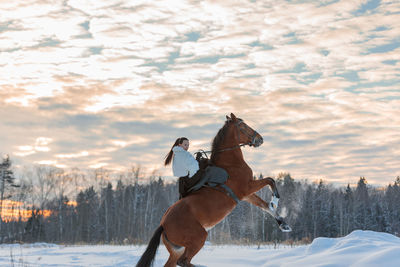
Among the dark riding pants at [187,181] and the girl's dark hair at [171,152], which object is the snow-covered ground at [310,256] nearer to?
the dark riding pants at [187,181]

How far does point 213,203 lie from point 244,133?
61.3 inches

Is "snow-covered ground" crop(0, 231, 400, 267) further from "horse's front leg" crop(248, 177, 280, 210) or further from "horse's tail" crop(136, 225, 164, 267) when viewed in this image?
"horse's tail" crop(136, 225, 164, 267)

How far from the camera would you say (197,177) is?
727cm

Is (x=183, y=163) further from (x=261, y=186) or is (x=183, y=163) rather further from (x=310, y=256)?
(x=310, y=256)

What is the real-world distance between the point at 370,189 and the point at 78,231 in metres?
76.2

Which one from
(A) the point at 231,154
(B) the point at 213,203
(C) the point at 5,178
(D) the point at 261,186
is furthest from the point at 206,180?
(C) the point at 5,178

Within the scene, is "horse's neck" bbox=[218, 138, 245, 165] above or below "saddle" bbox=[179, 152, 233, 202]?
above

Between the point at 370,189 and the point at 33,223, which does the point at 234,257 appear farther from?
the point at 370,189

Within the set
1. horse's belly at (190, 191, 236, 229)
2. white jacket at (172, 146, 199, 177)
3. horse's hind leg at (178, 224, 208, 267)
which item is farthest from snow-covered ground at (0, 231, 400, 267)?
white jacket at (172, 146, 199, 177)

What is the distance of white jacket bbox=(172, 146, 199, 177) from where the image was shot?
23.4ft

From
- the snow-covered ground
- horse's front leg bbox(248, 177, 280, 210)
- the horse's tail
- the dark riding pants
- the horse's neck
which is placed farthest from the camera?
the snow-covered ground

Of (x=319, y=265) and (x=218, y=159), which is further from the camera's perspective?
(x=319, y=265)

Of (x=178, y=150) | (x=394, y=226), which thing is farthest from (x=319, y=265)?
(x=394, y=226)

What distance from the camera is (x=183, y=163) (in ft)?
23.5
